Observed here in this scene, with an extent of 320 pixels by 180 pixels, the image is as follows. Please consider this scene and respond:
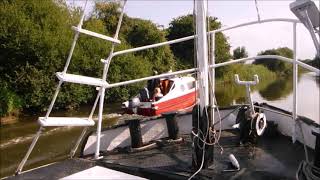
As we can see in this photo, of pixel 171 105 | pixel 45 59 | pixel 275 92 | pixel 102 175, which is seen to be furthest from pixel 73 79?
pixel 275 92

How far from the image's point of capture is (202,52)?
4.39m

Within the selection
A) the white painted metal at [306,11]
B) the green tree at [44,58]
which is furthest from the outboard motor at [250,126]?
the green tree at [44,58]

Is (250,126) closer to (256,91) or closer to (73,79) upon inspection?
(73,79)

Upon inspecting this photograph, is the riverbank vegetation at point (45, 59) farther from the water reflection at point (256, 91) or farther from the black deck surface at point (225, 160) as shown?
the black deck surface at point (225, 160)

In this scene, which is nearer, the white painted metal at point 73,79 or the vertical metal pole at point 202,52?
the white painted metal at point 73,79

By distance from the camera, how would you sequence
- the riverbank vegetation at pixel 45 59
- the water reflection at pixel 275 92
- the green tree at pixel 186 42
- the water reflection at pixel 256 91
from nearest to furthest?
the riverbank vegetation at pixel 45 59 → the water reflection at pixel 256 91 → the water reflection at pixel 275 92 → the green tree at pixel 186 42

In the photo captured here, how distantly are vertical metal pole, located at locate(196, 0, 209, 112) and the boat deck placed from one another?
792mm

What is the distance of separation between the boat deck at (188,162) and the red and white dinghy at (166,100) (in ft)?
37.0

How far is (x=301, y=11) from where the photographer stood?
3.71 meters

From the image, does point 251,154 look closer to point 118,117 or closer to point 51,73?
point 118,117

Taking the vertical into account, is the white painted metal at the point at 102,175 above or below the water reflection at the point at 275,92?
above

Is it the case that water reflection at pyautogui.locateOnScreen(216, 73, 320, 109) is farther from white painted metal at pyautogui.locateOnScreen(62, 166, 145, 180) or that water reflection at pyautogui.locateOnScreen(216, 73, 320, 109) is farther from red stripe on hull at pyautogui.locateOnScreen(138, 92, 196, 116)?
white painted metal at pyautogui.locateOnScreen(62, 166, 145, 180)

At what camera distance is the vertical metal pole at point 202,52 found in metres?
4.37

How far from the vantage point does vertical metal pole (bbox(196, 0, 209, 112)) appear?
14.3 ft
